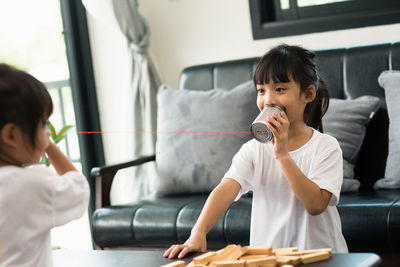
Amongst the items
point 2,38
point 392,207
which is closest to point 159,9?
point 2,38

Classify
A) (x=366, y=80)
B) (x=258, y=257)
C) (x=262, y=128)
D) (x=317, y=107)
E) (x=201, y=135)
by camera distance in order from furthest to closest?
(x=201, y=135) < (x=366, y=80) < (x=317, y=107) < (x=262, y=128) < (x=258, y=257)

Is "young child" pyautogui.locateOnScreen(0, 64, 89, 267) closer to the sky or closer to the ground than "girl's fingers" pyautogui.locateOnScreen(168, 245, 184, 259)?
closer to the sky

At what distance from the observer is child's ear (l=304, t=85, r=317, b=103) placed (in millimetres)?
1833

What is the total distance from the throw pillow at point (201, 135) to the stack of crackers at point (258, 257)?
1436mm

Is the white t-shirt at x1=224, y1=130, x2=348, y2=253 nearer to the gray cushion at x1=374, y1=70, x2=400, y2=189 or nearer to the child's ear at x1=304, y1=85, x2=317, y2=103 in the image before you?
the child's ear at x1=304, y1=85, x2=317, y2=103

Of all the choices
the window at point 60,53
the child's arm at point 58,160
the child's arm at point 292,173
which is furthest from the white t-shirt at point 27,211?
the window at point 60,53

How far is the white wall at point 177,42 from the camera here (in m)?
3.25

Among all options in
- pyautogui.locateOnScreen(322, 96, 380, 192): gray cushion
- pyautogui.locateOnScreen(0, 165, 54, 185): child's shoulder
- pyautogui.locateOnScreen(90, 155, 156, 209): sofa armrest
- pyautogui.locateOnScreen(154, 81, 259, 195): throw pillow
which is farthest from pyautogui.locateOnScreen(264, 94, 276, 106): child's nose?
pyautogui.locateOnScreen(90, 155, 156, 209): sofa armrest

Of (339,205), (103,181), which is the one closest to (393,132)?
(339,205)

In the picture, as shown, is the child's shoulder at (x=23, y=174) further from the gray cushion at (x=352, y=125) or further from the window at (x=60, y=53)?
the window at (x=60, y=53)

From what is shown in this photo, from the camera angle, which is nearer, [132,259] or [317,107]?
[132,259]

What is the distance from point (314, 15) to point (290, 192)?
1765 millimetres

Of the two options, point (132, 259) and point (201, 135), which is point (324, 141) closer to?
point (132, 259)

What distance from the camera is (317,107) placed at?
193 cm
